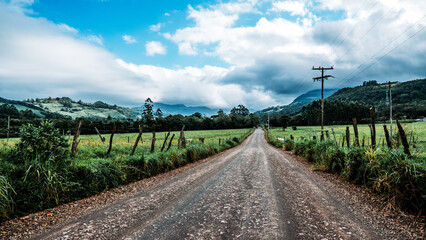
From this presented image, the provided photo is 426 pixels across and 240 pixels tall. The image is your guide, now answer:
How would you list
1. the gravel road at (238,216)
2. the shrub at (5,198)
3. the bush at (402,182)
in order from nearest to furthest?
the gravel road at (238,216), the shrub at (5,198), the bush at (402,182)

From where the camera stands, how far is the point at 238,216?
443 cm

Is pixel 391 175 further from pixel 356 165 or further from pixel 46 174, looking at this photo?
pixel 46 174

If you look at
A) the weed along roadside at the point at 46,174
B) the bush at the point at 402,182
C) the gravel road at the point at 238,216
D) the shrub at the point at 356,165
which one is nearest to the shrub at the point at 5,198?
the weed along roadside at the point at 46,174

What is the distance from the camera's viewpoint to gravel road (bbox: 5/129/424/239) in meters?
3.68

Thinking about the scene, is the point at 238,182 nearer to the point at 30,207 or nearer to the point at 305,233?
the point at 305,233

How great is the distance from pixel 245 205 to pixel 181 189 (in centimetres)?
258

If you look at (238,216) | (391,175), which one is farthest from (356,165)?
(238,216)

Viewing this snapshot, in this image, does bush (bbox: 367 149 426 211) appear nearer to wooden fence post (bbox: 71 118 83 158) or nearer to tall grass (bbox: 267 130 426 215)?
tall grass (bbox: 267 130 426 215)

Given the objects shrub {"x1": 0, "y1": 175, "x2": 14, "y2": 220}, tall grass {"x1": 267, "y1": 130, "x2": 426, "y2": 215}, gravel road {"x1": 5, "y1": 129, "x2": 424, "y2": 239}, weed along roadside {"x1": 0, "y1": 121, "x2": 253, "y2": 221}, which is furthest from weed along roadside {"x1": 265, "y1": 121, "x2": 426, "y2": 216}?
shrub {"x1": 0, "y1": 175, "x2": 14, "y2": 220}

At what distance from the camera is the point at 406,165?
5.04 metres

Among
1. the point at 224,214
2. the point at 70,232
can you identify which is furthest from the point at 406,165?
the point at 70,232

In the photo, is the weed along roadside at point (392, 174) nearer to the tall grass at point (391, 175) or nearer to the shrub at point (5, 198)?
the tall grass at point (391, 175)

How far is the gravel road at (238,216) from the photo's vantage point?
3.68 m


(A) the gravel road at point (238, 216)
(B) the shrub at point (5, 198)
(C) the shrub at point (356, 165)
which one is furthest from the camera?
(C) the shrub at point (356, 165)
